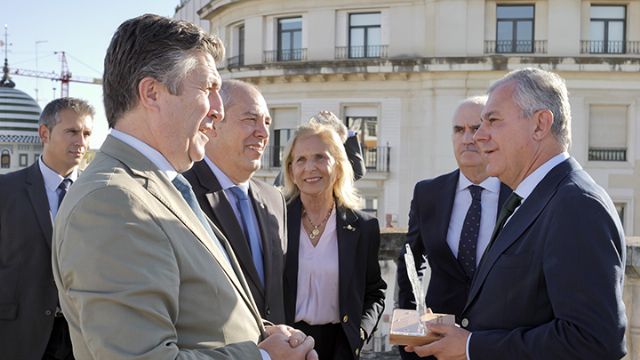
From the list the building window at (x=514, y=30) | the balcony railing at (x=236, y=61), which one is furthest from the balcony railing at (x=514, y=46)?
the balcony railing at (x=236, y=61)

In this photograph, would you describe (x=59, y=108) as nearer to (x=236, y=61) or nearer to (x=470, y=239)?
(x=470, y=239)

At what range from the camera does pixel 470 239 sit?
12.3 ft

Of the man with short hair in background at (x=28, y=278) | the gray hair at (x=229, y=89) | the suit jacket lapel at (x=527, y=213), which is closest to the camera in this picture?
the suit jacket lapel at (x=527, y=213)

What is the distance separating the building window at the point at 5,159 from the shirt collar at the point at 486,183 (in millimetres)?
40096

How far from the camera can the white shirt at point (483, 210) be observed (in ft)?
12.4

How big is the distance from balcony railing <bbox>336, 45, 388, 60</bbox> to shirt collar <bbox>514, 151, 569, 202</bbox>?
2323 cm

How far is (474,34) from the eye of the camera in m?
24.4

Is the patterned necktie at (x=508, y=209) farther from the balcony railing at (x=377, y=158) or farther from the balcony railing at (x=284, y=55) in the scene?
the balcony railing at (x=284, y=55)

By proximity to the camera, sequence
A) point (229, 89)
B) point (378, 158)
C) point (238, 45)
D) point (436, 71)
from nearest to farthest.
→ point (229, 89)
point (436, 71)
point (378, 158)
point (238, 45)

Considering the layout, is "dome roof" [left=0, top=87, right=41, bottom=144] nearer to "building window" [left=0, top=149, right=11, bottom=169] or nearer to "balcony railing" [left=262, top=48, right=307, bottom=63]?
"building window" [left=0, top=149, right=11, bottom=169]

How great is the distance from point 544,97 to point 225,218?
1526 mm

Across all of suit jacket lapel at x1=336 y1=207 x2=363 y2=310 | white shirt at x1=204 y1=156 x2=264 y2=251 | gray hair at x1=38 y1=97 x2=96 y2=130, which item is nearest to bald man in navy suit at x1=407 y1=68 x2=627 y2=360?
suit jacket lapel at x1=336 y1=207 x2=363 y2=310

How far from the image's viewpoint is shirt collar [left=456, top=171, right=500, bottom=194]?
390 centimetres

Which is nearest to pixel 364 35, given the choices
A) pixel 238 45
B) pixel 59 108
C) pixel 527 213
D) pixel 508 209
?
pixel 238 45
